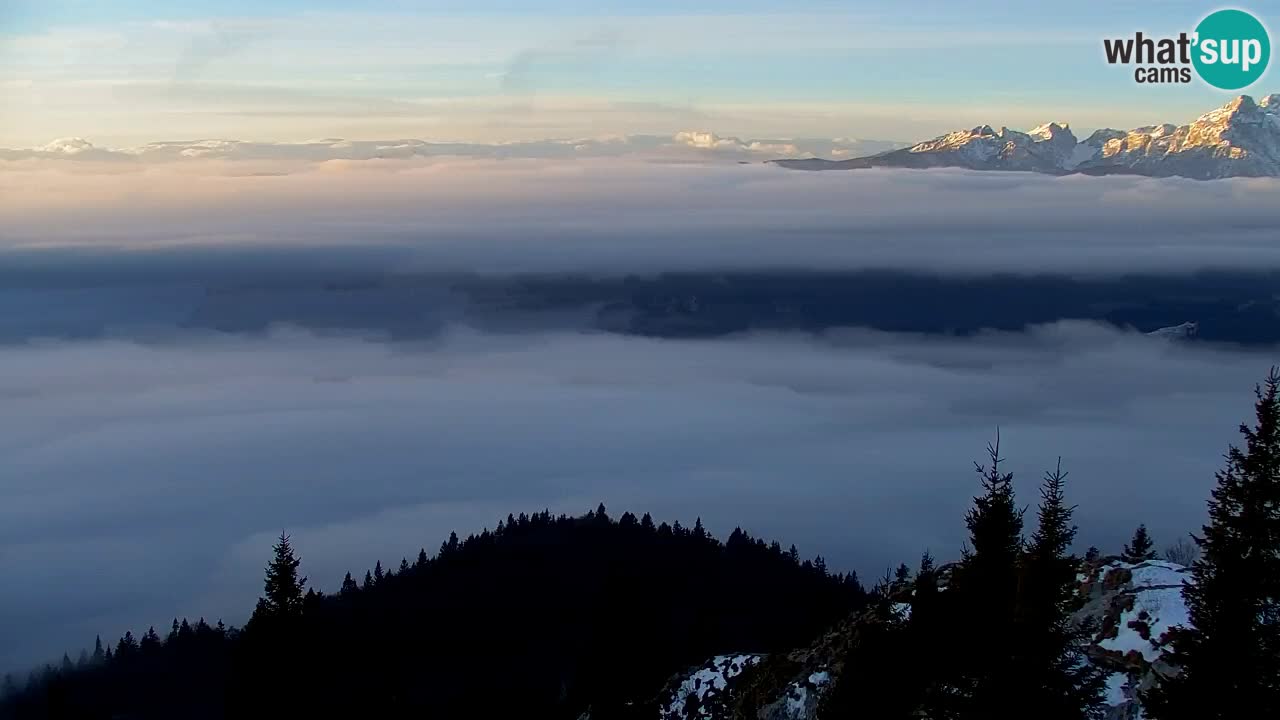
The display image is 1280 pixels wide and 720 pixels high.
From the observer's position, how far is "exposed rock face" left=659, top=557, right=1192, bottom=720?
3928cm

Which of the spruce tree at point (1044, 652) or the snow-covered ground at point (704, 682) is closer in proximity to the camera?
the spruce tree at point (1044, 652)

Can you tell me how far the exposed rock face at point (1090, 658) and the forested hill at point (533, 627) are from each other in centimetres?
461

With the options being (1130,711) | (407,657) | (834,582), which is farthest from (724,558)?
(1130,711)

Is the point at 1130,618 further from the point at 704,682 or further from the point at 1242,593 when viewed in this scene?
the point at 704,682

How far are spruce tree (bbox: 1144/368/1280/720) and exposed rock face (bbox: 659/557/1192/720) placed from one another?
9.76 meters

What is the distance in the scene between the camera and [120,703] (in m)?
131

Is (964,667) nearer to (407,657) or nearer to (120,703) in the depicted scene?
(407,657)

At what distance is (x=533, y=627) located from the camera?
126500 millimetres

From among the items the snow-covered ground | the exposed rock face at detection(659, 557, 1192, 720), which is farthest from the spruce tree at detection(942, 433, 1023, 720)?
the snow-covered ground

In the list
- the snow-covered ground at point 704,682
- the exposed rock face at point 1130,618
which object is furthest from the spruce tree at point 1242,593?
the snow-covered ground at point 704,682

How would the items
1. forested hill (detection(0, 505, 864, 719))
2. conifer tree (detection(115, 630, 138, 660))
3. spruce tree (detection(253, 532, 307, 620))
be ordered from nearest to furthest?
spruce tree (detection(253, 532, 307, 620)) → forested hill (detection(0, 505, 864, 719)) → conifer tree (detection(115, 630, 138, 660))

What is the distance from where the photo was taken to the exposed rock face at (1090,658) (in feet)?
129

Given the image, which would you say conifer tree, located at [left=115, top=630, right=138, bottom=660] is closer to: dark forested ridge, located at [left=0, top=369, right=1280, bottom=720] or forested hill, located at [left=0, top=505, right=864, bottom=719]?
forested hill, located at [left=0, top=505, right=864, bottom=719]

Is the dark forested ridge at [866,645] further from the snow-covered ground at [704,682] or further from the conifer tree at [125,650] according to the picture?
the conifer tree at [125,650]
